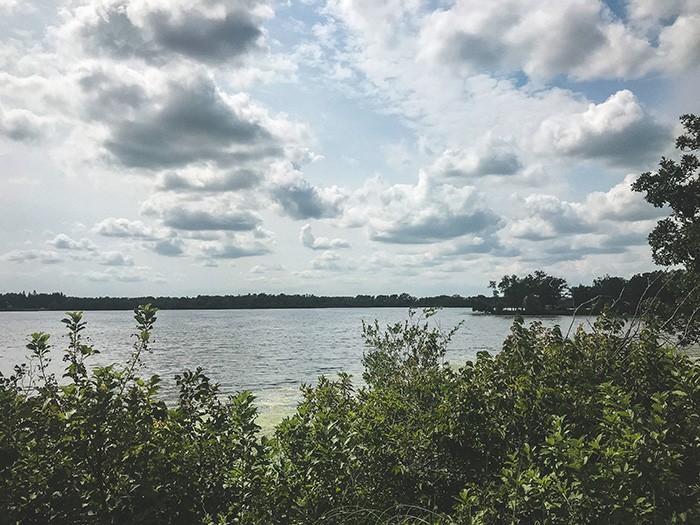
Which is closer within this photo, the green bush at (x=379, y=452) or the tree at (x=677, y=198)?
the green bush at (x=379, y=452)

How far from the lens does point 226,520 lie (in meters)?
3.38

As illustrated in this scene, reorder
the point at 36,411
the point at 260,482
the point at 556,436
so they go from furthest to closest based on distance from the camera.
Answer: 1. the point at 36,411
2. the point at 260,482
3. the point at 556,436

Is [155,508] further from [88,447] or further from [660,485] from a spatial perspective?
[660,485]

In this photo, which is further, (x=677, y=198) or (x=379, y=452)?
(x=677, y=198)

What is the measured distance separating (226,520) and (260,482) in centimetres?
34

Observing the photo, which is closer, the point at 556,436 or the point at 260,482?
the point at 556,436

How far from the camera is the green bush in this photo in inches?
116

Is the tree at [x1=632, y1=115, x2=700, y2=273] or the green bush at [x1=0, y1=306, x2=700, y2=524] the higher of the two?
the tree at [x1=632, y1=115, x2=700, y2=273]

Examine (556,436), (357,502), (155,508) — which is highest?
(556,436)

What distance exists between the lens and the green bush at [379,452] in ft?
9.65

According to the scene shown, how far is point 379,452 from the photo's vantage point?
4.23 metres

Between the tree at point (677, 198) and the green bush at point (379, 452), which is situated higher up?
the tree at point (677, 198)

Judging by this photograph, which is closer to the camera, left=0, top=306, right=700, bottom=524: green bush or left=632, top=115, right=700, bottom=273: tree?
left=0, top=306, right=700, bottom=524: green bush

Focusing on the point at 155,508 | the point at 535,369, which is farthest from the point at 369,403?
the point at 155,508
